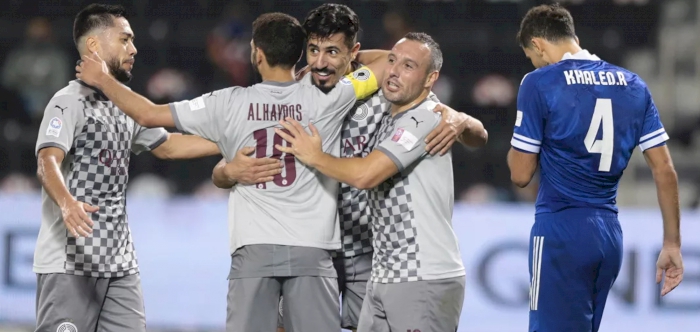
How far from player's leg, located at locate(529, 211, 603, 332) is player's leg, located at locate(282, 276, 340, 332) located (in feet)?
3.28

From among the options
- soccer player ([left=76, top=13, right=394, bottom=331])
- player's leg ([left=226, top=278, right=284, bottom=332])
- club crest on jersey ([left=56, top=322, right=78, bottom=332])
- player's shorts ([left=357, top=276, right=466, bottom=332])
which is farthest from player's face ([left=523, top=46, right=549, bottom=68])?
club crest on jersey ([left=56, top=322, right=78, bottom=332])

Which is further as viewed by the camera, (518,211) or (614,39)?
(614,39)

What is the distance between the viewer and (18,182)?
33.2ft

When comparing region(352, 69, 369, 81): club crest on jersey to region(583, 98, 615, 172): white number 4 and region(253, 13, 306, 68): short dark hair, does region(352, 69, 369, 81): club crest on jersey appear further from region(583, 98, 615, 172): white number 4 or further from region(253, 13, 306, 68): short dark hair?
region(583, 98, 615, 172): white number 4

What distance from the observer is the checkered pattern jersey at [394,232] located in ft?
14.8

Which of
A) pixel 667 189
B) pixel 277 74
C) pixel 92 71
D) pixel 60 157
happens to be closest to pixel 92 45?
pixel 92 71

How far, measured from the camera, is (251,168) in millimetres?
4477

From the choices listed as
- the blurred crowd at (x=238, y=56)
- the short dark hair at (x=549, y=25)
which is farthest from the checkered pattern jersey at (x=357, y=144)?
the blurred crowd at (x=238, y=56)

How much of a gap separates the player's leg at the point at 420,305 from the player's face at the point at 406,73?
893mm

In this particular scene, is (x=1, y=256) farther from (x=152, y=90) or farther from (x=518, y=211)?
(x=518, y=211)

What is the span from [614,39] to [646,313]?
4.55m

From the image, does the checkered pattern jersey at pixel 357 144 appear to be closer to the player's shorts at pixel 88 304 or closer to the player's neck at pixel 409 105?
the player's neck at pixel 409 105

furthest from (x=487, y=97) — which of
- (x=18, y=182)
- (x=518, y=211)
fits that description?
(x=18, y=182)

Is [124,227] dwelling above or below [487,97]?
below
